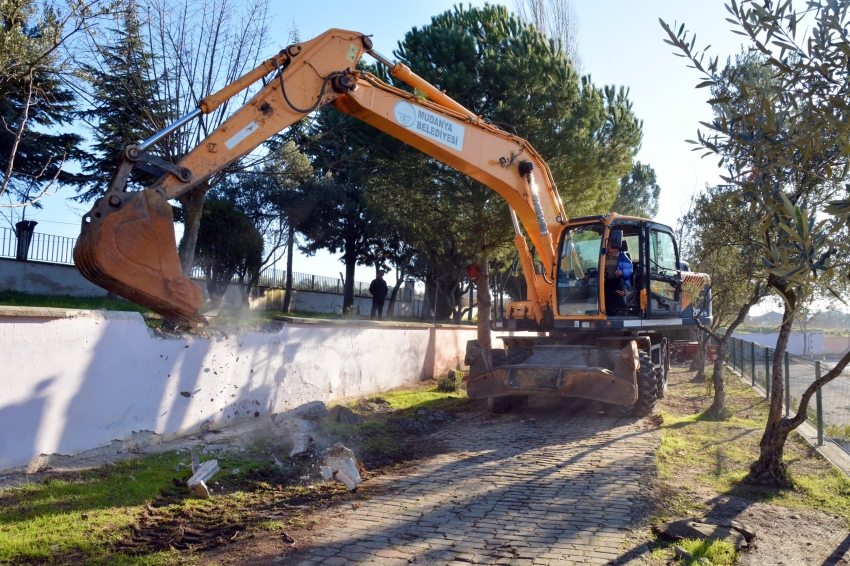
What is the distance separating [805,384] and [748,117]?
26.5 ft

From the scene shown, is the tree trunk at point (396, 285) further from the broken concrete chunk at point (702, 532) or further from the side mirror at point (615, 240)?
the broken concrete chunk at point (702, 532)

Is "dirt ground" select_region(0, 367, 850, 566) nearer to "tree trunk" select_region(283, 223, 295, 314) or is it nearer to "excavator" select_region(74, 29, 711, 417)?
"excavator" select_region(74, 29, 711, 417)

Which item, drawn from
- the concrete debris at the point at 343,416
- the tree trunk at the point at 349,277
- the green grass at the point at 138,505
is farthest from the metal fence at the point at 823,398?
the tree trunk at the point at 349,277

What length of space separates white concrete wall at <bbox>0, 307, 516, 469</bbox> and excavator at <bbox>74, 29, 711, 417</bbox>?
118cm

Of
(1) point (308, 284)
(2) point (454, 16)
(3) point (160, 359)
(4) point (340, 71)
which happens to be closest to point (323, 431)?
(3) point (160, 359)

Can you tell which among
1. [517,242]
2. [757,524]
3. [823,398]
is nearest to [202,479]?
[757,524]

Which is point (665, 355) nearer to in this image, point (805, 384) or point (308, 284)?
point (805, 384)

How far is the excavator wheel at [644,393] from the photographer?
10.9 m

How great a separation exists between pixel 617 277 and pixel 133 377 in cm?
755

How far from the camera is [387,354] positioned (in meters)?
13.9

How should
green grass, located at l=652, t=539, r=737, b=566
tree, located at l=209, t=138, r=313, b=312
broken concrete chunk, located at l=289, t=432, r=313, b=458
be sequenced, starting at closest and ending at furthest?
green grass, located at l=652, t=539, r=737, b=566, broken concrete chunk, located at l=289, t=432, r=313, b=458, tree, located at l=209, t=138, r=313, b=312

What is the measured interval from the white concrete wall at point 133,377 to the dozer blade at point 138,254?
45.6 inches

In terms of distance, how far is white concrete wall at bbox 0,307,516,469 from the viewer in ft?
20.8

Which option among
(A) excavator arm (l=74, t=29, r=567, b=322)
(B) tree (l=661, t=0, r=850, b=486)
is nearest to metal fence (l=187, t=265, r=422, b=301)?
(A) excavator arm (l=74, t=29, r=567, b=322)
